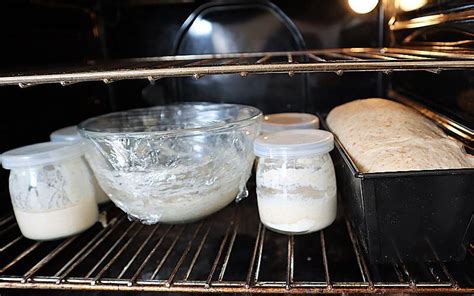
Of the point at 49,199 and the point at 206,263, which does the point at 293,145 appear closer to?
the point at 206,263

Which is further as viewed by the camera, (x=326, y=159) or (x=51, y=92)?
(x=51, y=92)

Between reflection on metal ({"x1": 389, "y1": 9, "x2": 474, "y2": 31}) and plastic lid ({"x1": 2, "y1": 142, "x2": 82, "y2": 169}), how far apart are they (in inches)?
29.1

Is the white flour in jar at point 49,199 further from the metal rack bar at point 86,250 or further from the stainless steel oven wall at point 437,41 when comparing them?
the stainless steel oven wall at point 437,41

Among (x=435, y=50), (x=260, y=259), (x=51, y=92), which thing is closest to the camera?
(x=260, y=259)

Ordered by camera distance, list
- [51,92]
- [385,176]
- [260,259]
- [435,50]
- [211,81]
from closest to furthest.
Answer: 1. [385,176]
2. [260,259]
3. [435,50]
4. [51,92]
5. [211,81]

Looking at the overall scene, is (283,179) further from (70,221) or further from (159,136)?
(70,221)

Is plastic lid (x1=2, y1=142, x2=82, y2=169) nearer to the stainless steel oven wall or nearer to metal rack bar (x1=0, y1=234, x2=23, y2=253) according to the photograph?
metal rack bar (x1=0, y1=234, x2=23, y2=253)

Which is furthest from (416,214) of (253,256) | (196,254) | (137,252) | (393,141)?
(137,252)

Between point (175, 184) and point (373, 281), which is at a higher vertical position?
point (175, 184)

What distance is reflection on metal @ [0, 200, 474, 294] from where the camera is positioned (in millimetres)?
651

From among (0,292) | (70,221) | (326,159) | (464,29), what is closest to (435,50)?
(464,29)

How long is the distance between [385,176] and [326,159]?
0.17 metres

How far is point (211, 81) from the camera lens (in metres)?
1.19

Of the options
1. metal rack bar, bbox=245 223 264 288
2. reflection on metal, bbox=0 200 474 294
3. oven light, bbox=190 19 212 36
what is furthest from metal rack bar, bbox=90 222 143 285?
oven light, bbox=190 19 212 36
